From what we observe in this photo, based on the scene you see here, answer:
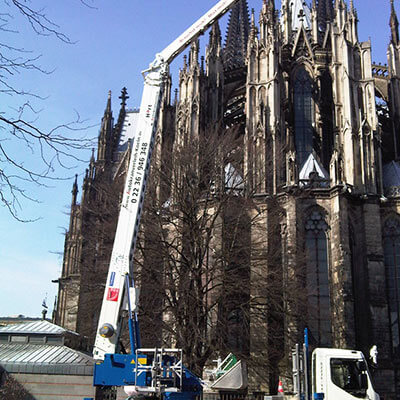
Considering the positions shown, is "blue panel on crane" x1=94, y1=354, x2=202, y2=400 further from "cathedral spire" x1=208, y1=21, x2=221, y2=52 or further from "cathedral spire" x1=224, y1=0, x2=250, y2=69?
"cathedral spire" x1=224, y1=0, x2=250, y2=69

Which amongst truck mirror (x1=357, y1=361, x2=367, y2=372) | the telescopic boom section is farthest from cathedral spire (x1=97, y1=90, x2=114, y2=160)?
truck mirror (x1=357, y1=361, x2=367, y2=372)

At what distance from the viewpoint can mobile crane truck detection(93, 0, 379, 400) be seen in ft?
32.4

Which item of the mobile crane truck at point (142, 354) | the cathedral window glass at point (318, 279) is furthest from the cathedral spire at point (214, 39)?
the mobile crane truck at point (142, 354)

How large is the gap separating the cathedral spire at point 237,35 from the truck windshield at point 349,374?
158ft

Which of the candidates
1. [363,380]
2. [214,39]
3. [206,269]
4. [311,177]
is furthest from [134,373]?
[214,39]

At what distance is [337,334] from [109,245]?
10.8m

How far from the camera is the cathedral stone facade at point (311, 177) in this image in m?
23.0

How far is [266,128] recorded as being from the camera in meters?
28.1

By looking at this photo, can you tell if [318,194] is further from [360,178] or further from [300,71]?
[300,71]

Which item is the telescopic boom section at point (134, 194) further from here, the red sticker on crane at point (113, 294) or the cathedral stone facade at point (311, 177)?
the cathedral stone facade at point (311, 177)

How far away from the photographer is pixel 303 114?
3228 cm

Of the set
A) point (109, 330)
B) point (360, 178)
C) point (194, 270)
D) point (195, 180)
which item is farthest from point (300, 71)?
point (109, 330)

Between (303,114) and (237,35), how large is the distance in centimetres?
3411

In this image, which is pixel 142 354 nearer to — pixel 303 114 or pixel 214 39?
pixel 303 114
